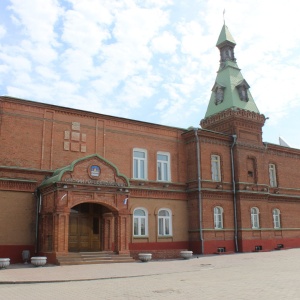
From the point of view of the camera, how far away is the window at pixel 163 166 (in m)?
27.5

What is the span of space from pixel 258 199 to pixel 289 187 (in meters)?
5.82

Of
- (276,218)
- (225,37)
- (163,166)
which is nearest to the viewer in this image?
(163,166)

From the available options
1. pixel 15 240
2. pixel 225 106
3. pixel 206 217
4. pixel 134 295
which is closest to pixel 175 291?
pixel 134 295

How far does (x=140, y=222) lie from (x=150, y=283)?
40.8 ft

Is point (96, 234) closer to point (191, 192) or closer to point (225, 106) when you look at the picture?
point (191, 192)

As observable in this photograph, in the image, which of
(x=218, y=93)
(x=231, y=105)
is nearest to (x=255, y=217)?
(x=231, y=105)

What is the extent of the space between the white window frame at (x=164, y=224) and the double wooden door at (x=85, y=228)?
4.50m

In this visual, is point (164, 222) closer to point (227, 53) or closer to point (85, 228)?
point (85, 228)

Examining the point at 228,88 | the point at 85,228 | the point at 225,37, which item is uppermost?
the point at 225,37

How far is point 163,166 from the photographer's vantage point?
90.9 ft

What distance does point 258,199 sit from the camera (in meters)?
30.3

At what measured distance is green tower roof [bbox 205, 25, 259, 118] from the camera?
3194 centimetres

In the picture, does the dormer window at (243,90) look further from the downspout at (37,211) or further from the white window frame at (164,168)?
the downspout at (37,211)

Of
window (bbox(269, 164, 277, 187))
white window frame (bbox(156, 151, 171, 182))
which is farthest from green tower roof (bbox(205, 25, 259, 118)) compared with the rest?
white window frame (bbox(156, 151, 171, 182))
